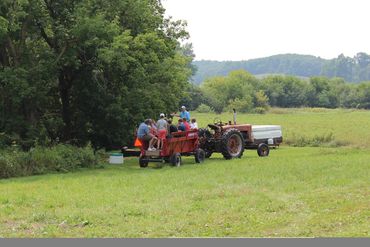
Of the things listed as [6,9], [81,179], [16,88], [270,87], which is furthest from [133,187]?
[270,87]

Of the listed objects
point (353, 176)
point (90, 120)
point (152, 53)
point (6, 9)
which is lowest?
point (353, 176)

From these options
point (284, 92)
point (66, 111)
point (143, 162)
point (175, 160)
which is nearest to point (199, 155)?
point (175, 160)

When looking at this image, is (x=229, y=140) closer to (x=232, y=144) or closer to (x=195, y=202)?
(x=232, y=144)

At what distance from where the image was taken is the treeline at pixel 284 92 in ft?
434

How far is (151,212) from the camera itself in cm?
1076

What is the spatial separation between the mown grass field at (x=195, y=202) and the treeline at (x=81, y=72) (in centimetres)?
489

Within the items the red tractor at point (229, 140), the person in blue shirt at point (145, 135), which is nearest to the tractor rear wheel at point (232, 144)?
the red tractor at point (229, 140)

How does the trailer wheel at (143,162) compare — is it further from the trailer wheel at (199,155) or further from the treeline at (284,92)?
the treeline at (284,92)

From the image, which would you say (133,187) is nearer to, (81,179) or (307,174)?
(81,179)

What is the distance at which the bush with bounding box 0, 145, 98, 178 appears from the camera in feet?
59.0

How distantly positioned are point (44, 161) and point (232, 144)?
8.03 m

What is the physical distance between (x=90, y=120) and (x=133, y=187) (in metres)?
11.2

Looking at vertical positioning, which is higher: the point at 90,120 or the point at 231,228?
the point at 90,120

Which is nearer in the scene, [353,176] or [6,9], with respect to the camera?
[353,176]
